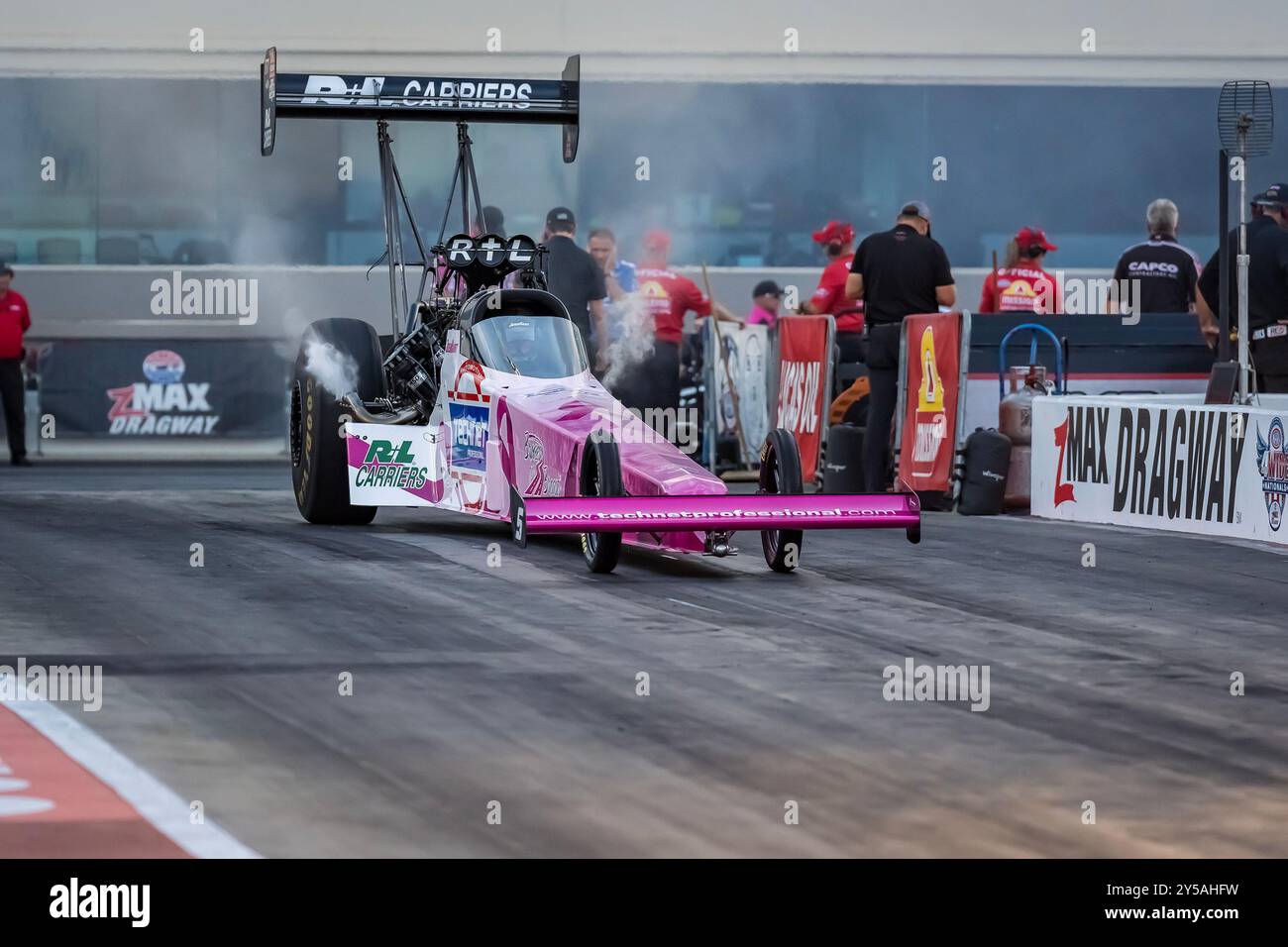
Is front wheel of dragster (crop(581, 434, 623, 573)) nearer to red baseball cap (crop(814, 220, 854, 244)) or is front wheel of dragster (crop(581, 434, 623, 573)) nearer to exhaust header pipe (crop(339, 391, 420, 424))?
exhaust header pipe (crop(339, 391, 420, 424))

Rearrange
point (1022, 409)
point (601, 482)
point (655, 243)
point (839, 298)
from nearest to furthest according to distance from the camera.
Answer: point (601, 482) → point (1022, 409) → point (839, 298) → point (655, 243)

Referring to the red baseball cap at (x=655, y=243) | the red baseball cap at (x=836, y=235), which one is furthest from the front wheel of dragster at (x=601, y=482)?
the red baseball cap at (x=655, y=243)

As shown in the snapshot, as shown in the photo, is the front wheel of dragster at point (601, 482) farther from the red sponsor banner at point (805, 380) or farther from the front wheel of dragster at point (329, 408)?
the red sponsor banner at point (805, 380)

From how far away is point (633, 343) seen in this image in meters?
17.9

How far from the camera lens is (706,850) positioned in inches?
199

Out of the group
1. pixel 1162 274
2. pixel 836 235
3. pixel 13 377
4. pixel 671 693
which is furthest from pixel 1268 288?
pixel 13 377

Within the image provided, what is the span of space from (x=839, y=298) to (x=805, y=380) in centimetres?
98

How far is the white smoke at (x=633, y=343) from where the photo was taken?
17.8 metres

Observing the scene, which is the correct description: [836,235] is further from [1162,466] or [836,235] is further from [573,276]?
[1162,466]

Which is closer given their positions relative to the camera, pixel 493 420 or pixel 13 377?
pixel 493 420

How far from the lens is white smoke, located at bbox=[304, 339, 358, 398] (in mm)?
12453

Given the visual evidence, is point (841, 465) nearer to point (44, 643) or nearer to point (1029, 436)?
point (1029, 436)

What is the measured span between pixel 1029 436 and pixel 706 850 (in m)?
9.58

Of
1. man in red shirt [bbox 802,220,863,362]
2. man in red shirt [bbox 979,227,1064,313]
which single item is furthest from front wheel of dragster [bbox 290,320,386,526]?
man in red shirt [bbox 979,227,1064,313]
